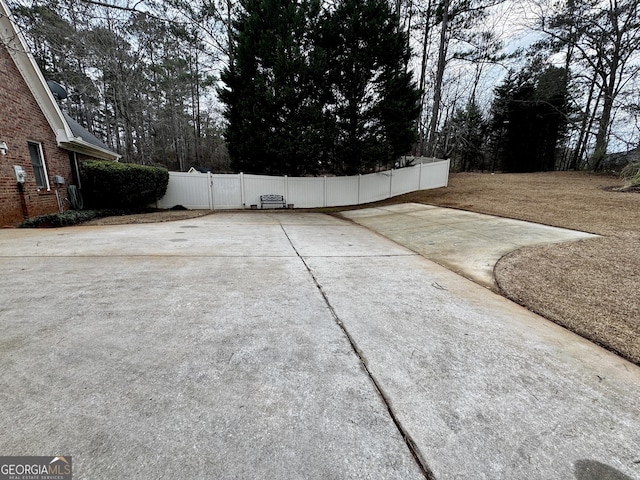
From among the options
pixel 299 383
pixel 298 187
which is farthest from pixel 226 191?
pixel 299 383

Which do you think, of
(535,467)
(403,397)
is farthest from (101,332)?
(535,467)

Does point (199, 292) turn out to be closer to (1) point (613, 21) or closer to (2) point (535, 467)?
(2) point (535, 467)

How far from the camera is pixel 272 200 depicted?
12.2 meters

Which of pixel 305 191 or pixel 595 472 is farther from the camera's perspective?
pixel 305 191

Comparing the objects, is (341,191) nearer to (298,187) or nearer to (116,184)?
(298,187)

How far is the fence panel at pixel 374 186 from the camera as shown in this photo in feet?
44.0

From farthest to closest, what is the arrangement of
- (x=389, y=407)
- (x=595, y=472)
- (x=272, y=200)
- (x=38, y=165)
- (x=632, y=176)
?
1. (x=272, y=200)
2. (x=632, y=176)
3. (x=38, y=165)
4. (x=389, y=407)
5. (x=595, y=472)

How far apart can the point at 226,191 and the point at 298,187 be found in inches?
123

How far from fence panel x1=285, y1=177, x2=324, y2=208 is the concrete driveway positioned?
967 centimetres

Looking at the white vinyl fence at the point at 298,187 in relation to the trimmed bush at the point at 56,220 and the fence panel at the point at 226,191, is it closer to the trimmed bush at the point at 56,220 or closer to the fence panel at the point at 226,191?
the fence panel at the point at 226,191

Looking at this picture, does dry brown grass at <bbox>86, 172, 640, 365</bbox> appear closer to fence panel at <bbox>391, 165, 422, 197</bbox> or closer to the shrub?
the shrub

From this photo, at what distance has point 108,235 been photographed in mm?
5539

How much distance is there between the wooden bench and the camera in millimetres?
12094

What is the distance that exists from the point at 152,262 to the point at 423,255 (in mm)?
4195
